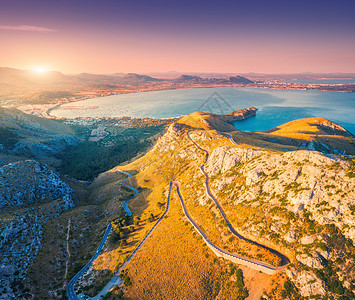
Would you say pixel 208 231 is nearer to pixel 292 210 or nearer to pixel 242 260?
pixel 242 260

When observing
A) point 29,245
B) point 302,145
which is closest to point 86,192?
point 29,245

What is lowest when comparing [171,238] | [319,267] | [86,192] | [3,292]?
[86,192]

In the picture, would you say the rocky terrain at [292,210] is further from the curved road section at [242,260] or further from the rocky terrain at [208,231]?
the curved road section at [242,260]

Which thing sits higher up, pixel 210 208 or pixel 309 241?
pixel 309 241

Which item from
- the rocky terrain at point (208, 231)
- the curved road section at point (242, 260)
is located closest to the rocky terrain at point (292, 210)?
the rocky terrain at point (208, 231)

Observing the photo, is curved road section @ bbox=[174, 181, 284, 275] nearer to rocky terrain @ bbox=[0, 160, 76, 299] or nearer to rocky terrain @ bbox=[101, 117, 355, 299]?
rocky terrain @ bbox=[101, 117, 355, 299]

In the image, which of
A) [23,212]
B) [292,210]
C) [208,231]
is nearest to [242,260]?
[208,231]

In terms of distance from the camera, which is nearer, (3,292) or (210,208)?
(3,292)

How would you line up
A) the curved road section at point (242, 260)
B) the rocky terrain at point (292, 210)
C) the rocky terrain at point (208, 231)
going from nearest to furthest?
the rocky terrain at point (292, 210) < the rocky terrain at point (208, 231) < the curved road section at point (242, 260)

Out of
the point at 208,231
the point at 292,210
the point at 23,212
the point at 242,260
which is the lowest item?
the point at 23,212

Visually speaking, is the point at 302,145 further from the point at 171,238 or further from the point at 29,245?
the point at 29,245

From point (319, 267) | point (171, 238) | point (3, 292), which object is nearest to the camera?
point (319, 267)
